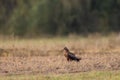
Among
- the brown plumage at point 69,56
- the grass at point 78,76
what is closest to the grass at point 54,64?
the grass at point 78,76

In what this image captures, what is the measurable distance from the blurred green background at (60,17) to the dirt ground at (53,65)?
57.7 feet

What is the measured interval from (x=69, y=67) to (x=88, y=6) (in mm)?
21940

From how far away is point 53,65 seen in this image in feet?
56.1

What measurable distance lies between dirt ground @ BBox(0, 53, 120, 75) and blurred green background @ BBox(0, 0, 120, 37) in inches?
692

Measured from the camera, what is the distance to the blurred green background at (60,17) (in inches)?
1452

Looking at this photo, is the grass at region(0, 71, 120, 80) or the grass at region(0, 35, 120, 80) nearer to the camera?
the grass at region(0, 71, 120, 80)

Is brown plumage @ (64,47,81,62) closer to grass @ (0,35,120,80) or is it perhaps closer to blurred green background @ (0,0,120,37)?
grass @ (0,35,120,80)

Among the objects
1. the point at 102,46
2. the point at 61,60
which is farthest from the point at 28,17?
the point at 61,60

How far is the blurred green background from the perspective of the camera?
3688 centimetres

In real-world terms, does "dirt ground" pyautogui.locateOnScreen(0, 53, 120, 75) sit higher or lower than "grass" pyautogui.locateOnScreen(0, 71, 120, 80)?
higher

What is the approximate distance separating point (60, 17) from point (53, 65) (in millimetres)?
20313

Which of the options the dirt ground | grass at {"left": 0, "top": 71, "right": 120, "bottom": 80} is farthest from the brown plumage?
grass at {"left": 0, "top": 71, "right": 120, "bottom": 80}

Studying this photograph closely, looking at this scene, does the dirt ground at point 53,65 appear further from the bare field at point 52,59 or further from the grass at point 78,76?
the grass at point 78,76

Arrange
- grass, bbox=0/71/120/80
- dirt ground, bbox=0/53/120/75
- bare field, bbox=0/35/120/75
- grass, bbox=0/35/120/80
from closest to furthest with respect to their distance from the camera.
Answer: grass, bbox=0/71/120/80
grass, bbox=0/35/120/80
dirt ground, bbox=0/53/120/75
bare field, bbox=0/35/120/75
